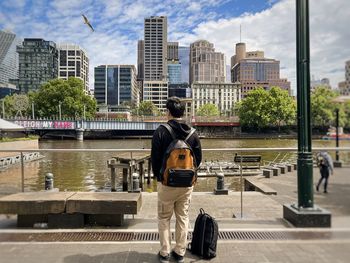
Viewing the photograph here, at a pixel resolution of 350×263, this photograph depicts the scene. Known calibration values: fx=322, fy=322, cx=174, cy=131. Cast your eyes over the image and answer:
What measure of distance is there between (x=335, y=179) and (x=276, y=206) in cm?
186

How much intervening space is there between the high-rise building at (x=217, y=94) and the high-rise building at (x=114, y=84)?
35.7 m

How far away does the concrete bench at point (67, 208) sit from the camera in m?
5.10

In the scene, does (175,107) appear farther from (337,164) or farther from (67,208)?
(337,164)

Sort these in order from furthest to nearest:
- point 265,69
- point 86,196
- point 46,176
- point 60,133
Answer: point 265,69 → point 60,133 → point 46,176 → point 86,196

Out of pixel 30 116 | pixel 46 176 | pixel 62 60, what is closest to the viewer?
pixel 46 176

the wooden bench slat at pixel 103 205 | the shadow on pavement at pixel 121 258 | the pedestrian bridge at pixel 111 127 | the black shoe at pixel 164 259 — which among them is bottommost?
the shadow on pavement at pixel 121 258

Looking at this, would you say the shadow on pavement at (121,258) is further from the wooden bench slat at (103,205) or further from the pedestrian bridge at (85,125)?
the pedestrian bridge at (85,125)

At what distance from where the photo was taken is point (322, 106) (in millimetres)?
5434

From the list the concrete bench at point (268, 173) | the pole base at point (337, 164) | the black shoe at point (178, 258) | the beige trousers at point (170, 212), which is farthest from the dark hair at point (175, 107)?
the concrete bench at point (268, 173)

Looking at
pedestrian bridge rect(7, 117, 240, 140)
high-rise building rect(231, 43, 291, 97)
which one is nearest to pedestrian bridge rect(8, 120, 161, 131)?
pedestrian bridge rect(7, 117, 240, 140)

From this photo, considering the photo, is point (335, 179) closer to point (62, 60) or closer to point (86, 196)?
point (86, 196)

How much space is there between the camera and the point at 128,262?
395 cm

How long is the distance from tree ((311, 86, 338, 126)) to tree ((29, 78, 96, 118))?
299 ft

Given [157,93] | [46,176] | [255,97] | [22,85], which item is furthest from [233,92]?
[46,176]
